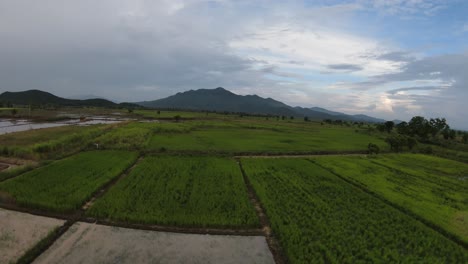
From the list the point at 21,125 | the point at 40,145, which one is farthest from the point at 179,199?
the point at 21,125

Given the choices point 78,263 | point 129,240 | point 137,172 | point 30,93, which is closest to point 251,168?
point 137,172

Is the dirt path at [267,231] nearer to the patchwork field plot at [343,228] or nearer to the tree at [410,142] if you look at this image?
the patchwork field plot at [343,228]

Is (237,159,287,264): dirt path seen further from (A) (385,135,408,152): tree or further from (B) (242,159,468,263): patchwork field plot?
(A) (385,135,408,152): tree

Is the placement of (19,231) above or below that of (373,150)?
below

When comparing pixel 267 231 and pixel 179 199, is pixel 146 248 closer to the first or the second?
pixel 179 199

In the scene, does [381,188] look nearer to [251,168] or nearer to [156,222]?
[251,168]

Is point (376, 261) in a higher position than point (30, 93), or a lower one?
lower

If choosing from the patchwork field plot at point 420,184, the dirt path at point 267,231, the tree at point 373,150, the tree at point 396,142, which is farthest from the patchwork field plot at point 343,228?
the tree at point 396,142
